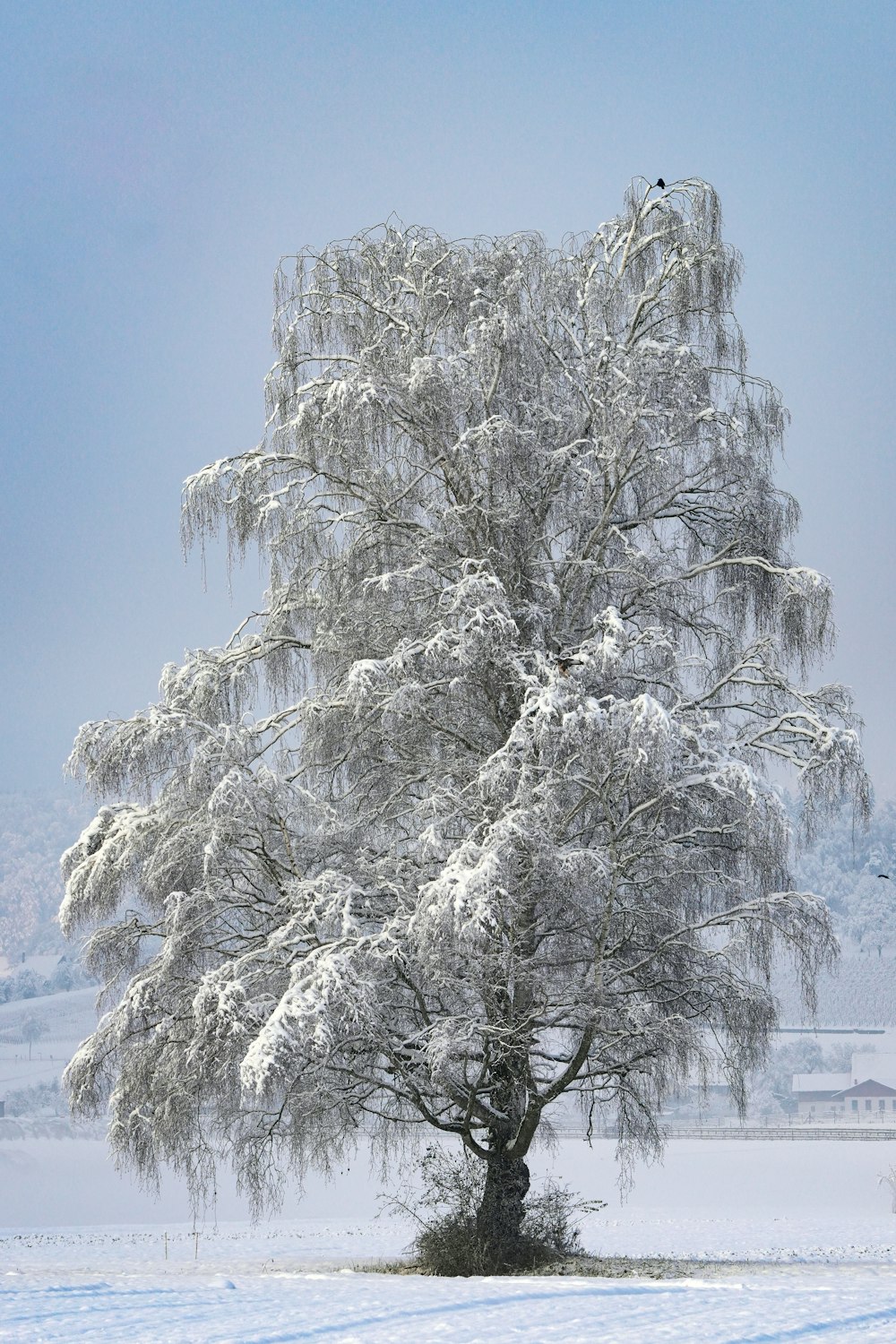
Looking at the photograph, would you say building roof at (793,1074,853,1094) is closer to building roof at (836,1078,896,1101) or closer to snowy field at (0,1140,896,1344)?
building roof at (836,1078,896,1101)

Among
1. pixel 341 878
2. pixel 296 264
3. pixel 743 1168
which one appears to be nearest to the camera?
pixel 341 878

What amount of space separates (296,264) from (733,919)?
6.15 meters

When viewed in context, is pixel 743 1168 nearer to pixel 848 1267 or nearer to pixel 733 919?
pixel 848 1267

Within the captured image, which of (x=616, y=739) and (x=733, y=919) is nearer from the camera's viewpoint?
(x=616, y=739)

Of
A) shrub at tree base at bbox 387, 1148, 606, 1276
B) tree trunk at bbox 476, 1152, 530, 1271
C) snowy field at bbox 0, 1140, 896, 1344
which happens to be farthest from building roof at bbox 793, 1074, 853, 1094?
tree trunk at bbox 476, 1152, 530, 1271

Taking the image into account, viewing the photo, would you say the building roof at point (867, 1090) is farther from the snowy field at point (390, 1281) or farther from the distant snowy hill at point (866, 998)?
the snowy field at point (390, 1281)

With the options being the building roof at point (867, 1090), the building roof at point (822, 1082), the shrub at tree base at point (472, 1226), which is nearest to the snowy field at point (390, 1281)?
the shrub at tree base at point (472, 1226)

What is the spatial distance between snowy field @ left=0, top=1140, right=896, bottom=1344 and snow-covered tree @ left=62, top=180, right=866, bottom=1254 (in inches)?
48.3

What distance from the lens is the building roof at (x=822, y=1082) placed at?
159 feet

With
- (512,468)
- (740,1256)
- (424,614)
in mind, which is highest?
(512,468)

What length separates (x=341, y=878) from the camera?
9203 millimetres

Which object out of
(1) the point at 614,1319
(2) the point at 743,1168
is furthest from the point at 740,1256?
(2) the point at 743,1168

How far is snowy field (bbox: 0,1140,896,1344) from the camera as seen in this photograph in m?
6.32

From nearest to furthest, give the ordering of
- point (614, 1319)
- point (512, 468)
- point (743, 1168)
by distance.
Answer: point (614, 1319) < point (512, 468) < point (743, 1168)
